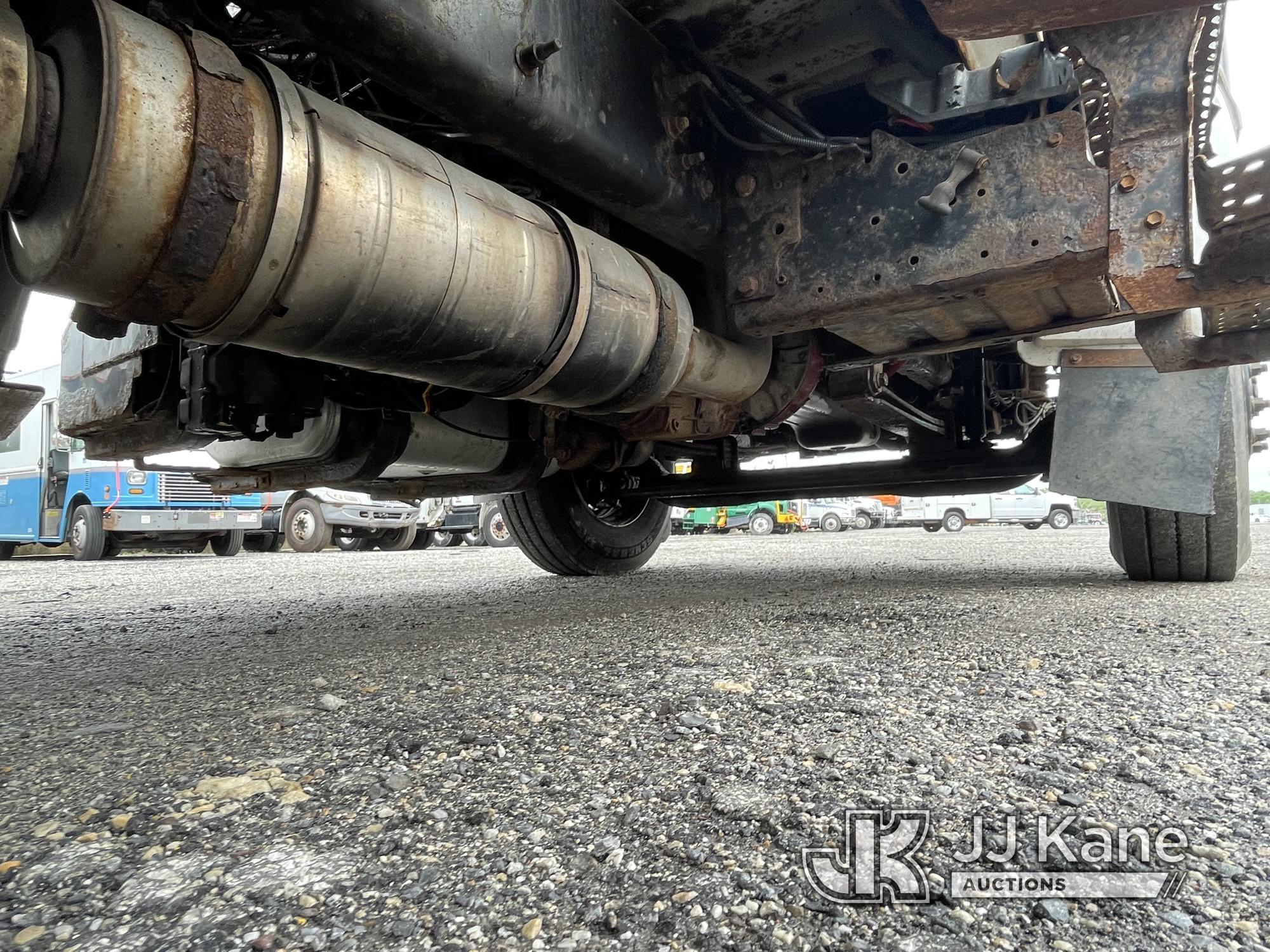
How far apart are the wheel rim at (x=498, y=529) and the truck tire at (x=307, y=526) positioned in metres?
2.22

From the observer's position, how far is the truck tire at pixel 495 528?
1074 cm

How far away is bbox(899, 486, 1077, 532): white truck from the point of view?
1911 centimetres

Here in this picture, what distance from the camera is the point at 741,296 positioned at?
1503mm

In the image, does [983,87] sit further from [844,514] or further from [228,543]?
[844,514]

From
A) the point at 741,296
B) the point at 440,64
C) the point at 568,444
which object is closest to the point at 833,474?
the point at 568,444

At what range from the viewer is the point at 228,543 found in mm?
9672

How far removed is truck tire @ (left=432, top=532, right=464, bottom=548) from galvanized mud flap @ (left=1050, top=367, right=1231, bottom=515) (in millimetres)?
11275

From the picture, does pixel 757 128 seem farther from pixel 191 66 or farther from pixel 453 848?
pixel 453 848

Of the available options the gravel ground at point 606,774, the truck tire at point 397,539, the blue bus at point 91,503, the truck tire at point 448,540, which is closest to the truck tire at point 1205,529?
the gravel ground at point 606,774

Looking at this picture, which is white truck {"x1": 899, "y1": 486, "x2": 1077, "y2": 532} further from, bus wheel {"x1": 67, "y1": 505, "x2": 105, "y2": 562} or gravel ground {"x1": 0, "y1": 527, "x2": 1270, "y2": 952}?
gravel ground {"x1": 0, "y1": 527, "x2": 1270, "y2": 952}

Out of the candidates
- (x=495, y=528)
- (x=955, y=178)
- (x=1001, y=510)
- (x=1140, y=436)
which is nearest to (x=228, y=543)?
A: (x=495, y=528)

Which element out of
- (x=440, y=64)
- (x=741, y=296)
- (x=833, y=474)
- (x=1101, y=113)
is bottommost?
(x=833, y=474)

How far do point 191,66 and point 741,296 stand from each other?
1005 mm

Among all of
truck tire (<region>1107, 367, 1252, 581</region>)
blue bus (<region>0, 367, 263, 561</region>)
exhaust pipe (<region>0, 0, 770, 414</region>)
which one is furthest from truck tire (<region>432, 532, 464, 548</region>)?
exhaust pipe (<region>0, 0, 770, 414</region>)
